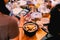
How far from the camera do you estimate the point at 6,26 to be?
154 centimetres

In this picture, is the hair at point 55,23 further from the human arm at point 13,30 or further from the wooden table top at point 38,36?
the wooden table top at point 38,36

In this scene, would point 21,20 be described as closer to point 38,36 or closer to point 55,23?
point 38,36

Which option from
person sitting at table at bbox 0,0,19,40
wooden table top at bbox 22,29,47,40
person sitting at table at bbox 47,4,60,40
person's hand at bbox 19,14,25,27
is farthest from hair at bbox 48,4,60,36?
person's hand at bbox 19,14,25,27

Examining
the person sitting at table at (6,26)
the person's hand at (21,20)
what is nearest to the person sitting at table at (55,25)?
the person sitting at table at (6,26)

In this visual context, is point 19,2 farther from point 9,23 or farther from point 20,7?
point 9,23

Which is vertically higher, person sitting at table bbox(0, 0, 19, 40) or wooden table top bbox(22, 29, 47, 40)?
person sitting at table bbox(0, 0, 19, 40)

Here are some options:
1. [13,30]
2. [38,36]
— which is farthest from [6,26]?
[38,36]

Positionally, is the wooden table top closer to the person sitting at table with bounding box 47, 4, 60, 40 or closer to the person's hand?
the person's hand

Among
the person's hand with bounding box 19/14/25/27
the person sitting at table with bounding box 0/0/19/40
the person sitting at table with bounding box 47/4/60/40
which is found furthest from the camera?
the person's hand with bounding box 19/14/25/27

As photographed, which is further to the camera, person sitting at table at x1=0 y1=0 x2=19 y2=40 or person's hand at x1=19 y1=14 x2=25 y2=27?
person's hand at x1=19 y1=14 x2=25 y2=27

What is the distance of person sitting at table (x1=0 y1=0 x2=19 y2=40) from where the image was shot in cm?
152

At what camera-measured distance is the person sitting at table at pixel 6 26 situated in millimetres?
1520

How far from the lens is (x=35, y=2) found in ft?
8.12

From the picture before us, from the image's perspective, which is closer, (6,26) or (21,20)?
(6,26)
